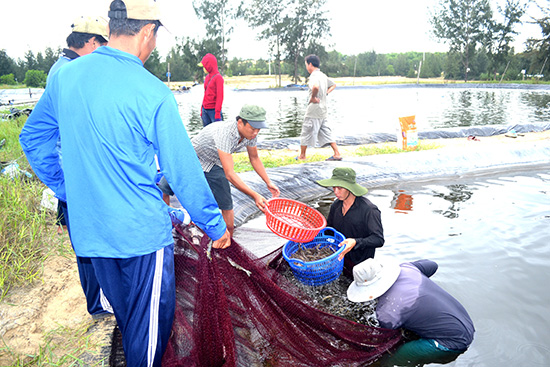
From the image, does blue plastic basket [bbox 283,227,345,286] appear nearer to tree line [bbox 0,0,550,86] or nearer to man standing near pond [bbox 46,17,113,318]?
man standing near pond [bbox 46,17,113,318]

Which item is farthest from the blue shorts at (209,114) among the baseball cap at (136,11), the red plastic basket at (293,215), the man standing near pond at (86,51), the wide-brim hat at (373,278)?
the baseball cap at (136,11)

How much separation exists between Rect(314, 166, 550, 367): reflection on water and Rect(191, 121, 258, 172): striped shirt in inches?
76.9

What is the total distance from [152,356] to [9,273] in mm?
1656

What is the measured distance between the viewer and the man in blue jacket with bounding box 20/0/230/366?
1429 millimetres

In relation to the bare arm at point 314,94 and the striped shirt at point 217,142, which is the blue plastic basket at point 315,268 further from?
the bare arm at point 314,94

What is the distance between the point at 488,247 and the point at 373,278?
2.17 m

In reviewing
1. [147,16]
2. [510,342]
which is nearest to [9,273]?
[147,16]

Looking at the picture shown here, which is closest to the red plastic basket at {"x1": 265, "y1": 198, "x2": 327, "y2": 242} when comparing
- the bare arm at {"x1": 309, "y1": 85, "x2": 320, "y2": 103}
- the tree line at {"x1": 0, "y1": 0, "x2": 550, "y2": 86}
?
the bare arm at {"x1": 309, "y1": 85, "x2": 320, "y2": 103}

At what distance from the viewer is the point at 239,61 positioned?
68.8 m

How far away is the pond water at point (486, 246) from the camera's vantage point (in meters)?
2.71

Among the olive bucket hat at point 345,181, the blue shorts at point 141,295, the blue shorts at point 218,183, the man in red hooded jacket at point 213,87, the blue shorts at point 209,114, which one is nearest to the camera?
the blue shorts at point 141,295

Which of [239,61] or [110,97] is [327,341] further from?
[239,61]

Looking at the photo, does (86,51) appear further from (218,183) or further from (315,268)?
(315,268)

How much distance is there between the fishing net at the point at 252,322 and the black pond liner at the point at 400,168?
2379 millimetres
